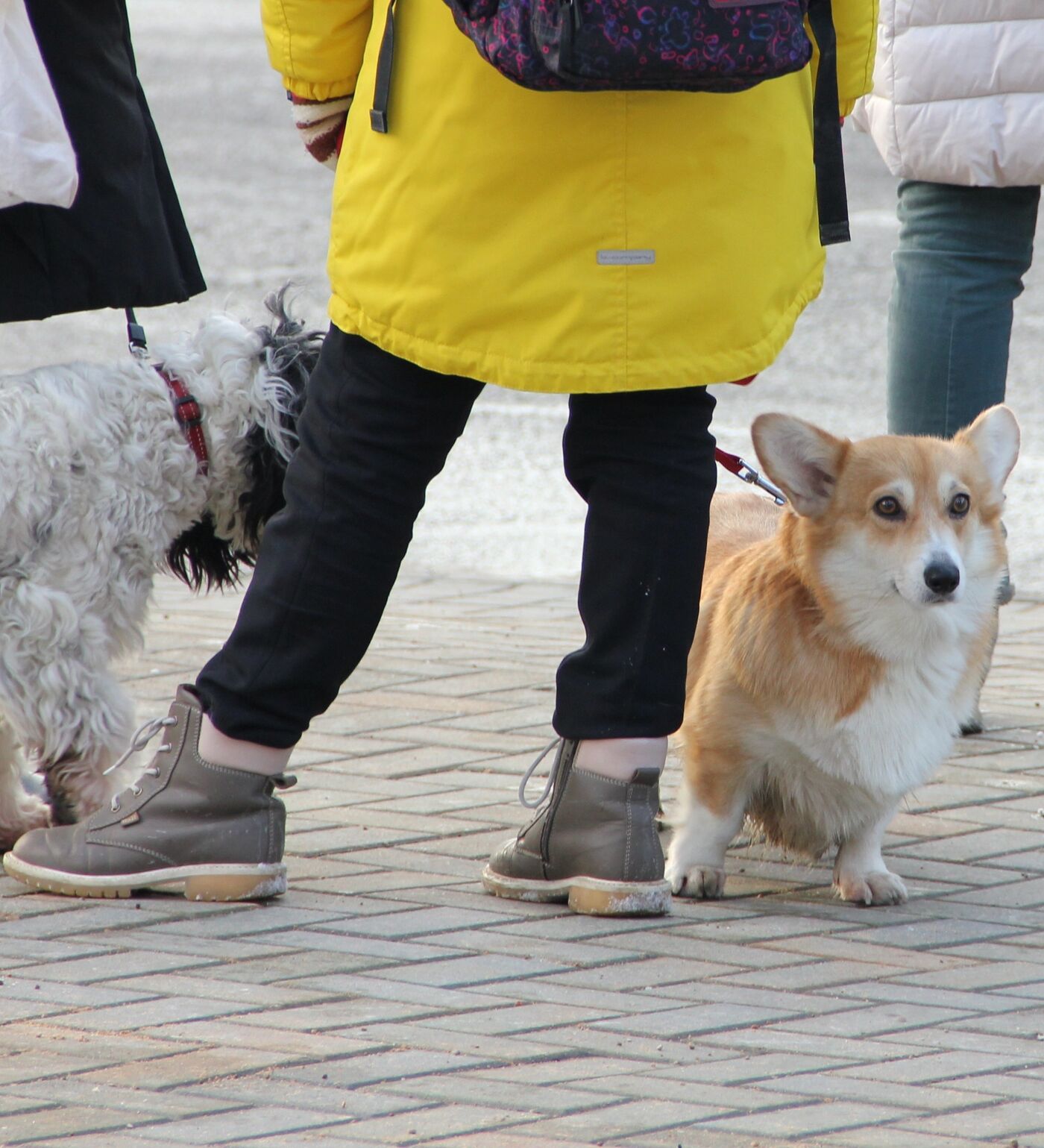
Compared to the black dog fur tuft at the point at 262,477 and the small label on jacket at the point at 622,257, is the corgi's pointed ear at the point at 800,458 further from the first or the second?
the black dog fur tuft at the point at 262,477

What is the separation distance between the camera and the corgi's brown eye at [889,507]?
138 inches

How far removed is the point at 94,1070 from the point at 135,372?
167 cm

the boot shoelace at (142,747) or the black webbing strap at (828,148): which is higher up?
the black webbing strap at (828,148)

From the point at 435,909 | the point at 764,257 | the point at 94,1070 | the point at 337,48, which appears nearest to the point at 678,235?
the point at 764,257

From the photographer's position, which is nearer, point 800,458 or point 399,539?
point 399,539

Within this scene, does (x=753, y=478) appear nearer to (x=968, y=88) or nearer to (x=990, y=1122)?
(x=968, y=88)

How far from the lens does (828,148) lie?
333 centimetres

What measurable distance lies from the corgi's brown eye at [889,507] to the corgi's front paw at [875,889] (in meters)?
0.66

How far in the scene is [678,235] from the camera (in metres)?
3.08

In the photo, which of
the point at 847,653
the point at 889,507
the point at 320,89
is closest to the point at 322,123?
the point at 320,89

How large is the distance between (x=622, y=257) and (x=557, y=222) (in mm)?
115

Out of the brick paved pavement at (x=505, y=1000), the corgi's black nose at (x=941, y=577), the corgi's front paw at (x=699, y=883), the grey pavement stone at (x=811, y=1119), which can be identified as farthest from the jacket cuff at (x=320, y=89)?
the grey pavement stone at (x=811, y=1119)

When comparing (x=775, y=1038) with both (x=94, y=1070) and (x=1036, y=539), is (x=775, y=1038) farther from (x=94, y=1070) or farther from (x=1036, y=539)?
(x=1036, y=539)

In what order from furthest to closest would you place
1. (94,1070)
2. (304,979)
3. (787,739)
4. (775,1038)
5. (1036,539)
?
(1036,539)
(787,739)
(304,979)
(775,1038)
(94,1070)
